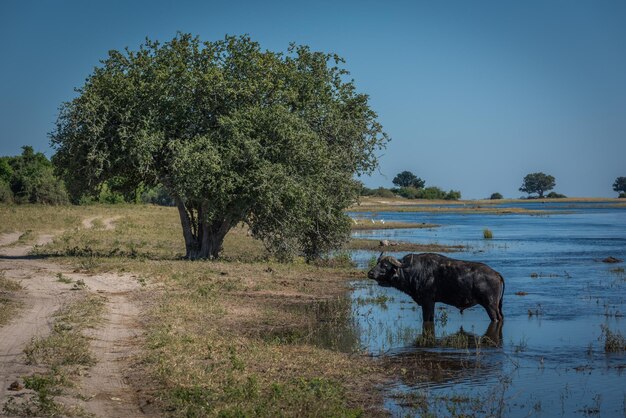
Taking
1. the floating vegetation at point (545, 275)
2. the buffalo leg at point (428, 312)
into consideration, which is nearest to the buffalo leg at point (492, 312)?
the buffalo leg at point (428, 312)

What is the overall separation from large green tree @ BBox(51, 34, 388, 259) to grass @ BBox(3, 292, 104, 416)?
10.2m

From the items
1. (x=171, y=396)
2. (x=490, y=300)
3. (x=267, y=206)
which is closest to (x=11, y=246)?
(x=267, y=206)

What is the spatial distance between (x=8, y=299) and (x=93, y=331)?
14.4 ft

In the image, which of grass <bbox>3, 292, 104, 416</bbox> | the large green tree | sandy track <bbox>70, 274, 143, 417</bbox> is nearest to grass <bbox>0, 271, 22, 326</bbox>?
grass <bbox>3, 292, 104, 416</bbox>

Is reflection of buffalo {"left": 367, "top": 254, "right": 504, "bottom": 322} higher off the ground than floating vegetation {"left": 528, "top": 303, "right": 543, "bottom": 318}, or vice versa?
reflection of buffalo {"left": 367, "top": 254, "right": 504, "bottom": 322}

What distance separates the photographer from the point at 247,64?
30.3 m

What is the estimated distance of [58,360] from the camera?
1352 cm

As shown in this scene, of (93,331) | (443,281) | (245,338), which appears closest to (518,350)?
(443,281)

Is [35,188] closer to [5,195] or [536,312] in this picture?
[5,195]

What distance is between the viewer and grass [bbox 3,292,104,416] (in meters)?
10.7

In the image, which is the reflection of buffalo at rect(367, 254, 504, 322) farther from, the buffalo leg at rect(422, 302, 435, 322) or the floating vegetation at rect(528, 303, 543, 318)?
the floating vegetation at rect(528, 303, 543, 318)

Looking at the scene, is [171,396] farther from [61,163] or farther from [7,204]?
[7,204]

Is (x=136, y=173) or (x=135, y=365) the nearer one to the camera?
(x=135, y=365)

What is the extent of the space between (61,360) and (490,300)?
34.0 feet
